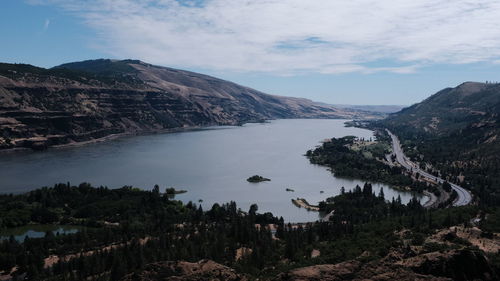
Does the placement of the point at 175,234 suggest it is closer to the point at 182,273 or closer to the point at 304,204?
the point at 182,273

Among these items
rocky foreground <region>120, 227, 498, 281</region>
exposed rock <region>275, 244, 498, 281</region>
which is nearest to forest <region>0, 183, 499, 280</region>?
rocky foreground <region>120, 227, 498, 281</region>

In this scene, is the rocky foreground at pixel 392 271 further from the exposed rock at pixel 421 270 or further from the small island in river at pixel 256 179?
the small island in river at pixel 256 179

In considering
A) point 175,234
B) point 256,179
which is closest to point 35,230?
point 175,234

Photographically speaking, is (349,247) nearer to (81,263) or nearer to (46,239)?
(81,263)

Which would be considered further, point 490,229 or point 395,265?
point 490,229

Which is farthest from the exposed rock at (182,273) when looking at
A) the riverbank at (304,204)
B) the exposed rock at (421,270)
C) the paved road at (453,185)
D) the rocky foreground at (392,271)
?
the paved road at (453,185)

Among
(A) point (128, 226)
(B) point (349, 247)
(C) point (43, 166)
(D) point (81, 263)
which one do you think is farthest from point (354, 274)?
(C) point (43, 166)
